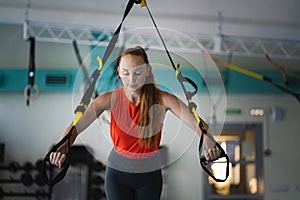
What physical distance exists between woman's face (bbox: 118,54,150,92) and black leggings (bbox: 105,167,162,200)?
0.76 ft

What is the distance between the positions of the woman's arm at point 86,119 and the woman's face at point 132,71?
0.06m

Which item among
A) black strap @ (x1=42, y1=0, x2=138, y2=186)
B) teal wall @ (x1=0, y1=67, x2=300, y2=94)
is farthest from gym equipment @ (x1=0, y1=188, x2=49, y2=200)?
black strap @ (x1=42, y1=0, x2=138, y2=186)

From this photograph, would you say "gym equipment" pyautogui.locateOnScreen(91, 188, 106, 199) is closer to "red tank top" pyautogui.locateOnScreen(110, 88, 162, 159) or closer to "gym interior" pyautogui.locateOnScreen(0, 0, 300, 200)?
"gym interior" pyautogui.locateOnScreen(0, 0, 300, 200)

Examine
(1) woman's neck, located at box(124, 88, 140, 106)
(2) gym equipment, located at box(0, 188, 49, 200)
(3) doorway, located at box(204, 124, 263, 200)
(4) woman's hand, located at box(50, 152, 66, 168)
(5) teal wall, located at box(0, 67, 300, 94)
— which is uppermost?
(5) teal wall, located at box(0, 67, 300, 94)

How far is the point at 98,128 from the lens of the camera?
Result: 125 centimetres

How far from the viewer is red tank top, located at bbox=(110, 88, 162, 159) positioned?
3.47ft

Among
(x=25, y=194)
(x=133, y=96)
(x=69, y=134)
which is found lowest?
(x=25, y=194)

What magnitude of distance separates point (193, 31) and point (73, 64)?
1150 millimetres

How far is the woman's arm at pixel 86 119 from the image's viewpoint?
0.99 metres

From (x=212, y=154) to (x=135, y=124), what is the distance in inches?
8.7

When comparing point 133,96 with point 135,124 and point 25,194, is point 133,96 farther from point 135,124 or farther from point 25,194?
point 25,194

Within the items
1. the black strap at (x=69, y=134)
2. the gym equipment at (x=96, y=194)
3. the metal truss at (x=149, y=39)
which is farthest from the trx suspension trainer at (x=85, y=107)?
the gym equipment at (x=96, y=194)

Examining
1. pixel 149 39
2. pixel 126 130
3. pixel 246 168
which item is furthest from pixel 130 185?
pixel 246 168

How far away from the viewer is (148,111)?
1097 mm
